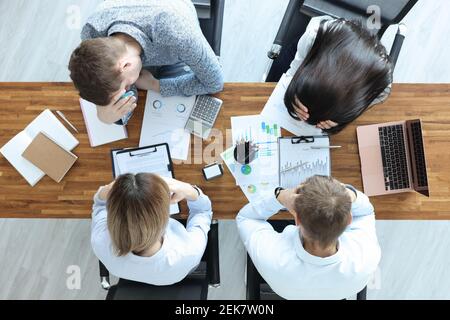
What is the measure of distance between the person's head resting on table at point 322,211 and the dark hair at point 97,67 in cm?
73

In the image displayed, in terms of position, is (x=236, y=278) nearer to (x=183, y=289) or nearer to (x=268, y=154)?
(x=183, y=289)

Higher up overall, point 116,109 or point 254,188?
point 116,109

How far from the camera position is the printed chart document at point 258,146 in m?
1.55

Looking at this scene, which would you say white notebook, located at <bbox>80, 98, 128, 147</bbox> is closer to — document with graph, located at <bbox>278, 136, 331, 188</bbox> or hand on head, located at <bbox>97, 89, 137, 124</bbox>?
hand on head, located at <bbox>97, 89, 137, 124</bbox>

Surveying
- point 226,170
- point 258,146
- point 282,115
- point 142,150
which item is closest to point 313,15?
point 282,115

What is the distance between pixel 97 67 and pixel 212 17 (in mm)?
838

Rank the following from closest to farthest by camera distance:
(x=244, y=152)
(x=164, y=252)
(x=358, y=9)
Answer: (x=164, y=252) → (x=244, y=152) → (x=358, y=9)

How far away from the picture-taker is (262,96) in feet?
5.21

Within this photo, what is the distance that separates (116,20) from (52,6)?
1411 millimetres

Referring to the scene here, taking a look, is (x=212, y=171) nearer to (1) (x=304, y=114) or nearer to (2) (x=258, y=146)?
(2) (x=258, y=146)

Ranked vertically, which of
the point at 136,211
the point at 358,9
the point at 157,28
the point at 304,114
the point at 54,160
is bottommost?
the point at 54,160

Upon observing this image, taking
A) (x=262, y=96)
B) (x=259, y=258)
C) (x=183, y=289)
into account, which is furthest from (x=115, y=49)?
(x=183, y=289)

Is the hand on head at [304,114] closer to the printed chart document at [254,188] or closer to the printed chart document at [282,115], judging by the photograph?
the printed chart document at [282,115]

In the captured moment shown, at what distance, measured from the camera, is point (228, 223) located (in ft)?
7.29
